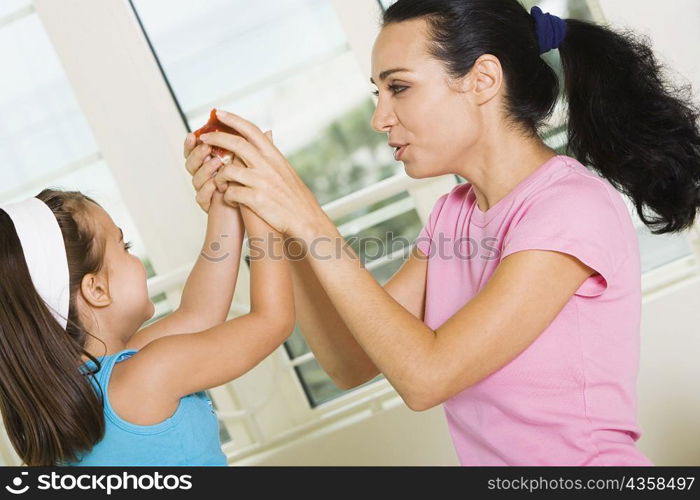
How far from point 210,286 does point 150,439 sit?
0.32m

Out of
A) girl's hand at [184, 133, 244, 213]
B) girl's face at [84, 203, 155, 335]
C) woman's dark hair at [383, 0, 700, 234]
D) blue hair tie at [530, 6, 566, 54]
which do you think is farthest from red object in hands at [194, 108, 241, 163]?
blue hair tie at [530, 6, 566, 54]

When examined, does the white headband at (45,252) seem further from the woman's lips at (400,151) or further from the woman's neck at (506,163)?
the woman's neck at (506,163)

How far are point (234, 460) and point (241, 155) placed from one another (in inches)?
50.2

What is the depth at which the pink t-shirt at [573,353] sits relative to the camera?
1.16 m

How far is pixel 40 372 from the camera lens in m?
1.15

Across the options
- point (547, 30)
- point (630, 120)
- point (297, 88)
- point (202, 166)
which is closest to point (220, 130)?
point (202, 166)

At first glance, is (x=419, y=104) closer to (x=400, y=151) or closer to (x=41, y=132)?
(x=400, y=151)

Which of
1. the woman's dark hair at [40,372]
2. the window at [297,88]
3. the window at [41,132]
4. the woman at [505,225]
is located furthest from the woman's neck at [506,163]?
the window at [41,132]

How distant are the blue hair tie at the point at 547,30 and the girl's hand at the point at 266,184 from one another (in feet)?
1.61

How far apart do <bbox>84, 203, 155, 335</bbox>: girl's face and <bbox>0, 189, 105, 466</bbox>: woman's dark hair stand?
99 mm
